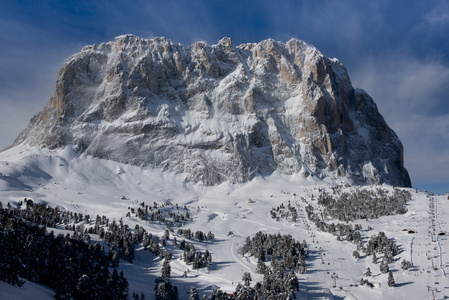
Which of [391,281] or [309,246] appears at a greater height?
[309,246]

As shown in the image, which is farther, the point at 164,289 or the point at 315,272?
the point at 315,272

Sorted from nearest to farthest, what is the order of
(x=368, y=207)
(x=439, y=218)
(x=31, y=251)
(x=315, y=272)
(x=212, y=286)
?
(x=31, y=251)
(x=212, y=286)
(x=315, y=272)
(x=439, y=218)
(x=368, y=207)

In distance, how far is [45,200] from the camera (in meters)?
174

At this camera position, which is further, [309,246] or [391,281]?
[309,246]

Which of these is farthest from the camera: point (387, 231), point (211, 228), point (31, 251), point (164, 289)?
point (211, 228)

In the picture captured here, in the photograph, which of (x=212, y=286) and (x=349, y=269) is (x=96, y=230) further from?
(x=349, y=269)

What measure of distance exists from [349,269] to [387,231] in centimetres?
4015

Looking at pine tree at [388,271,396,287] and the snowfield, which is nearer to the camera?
the snowfield

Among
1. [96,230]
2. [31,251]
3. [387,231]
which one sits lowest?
[31,251]

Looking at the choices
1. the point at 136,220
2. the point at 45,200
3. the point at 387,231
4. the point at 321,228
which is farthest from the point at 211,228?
the point at 45,200

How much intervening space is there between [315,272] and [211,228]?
62.1 meters

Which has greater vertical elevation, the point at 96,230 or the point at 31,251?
the point at 96,230

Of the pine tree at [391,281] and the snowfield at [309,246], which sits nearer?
the snowfield at [309,246]

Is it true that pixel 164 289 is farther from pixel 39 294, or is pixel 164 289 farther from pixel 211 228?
pixel 211 228
